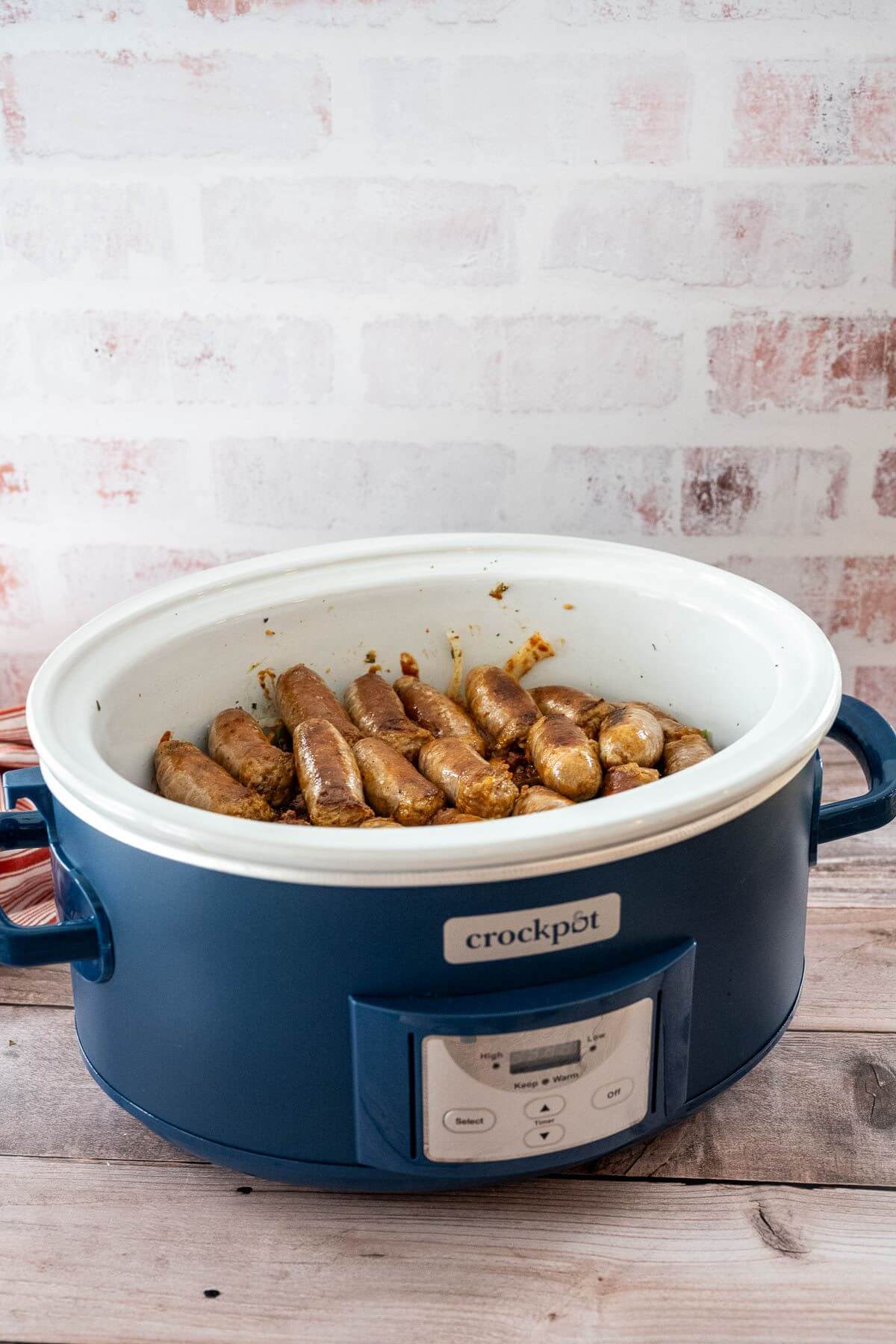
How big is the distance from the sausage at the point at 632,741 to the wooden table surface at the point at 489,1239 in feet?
0.93

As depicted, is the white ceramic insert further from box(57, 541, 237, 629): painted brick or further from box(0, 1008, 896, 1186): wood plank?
box(57, 541, 237, 629): painted brick

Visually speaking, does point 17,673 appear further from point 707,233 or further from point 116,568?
point 707,233

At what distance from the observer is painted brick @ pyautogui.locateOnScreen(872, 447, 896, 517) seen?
1.49m

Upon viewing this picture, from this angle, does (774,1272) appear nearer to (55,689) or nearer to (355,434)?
(55,689)

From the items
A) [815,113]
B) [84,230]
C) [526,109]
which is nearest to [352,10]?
[526,109]

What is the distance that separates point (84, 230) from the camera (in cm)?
143

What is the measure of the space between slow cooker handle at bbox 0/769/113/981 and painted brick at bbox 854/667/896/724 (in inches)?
43.4

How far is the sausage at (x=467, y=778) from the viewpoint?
0.96 metres

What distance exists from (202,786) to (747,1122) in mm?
507

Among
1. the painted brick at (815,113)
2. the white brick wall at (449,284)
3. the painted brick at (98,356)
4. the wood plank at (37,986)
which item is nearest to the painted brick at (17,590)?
the white brick wall at (449,284)

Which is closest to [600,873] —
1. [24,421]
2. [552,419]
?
[552,419]

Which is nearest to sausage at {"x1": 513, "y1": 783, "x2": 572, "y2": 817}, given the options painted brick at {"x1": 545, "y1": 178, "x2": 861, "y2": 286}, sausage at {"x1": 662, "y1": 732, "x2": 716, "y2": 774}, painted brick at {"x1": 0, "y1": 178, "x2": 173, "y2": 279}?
sausage at {"x1": 662, "y1": 732, "x2": 716, "y2": 774}

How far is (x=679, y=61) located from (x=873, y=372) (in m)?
0.42

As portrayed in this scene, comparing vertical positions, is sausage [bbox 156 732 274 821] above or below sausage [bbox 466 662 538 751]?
above
